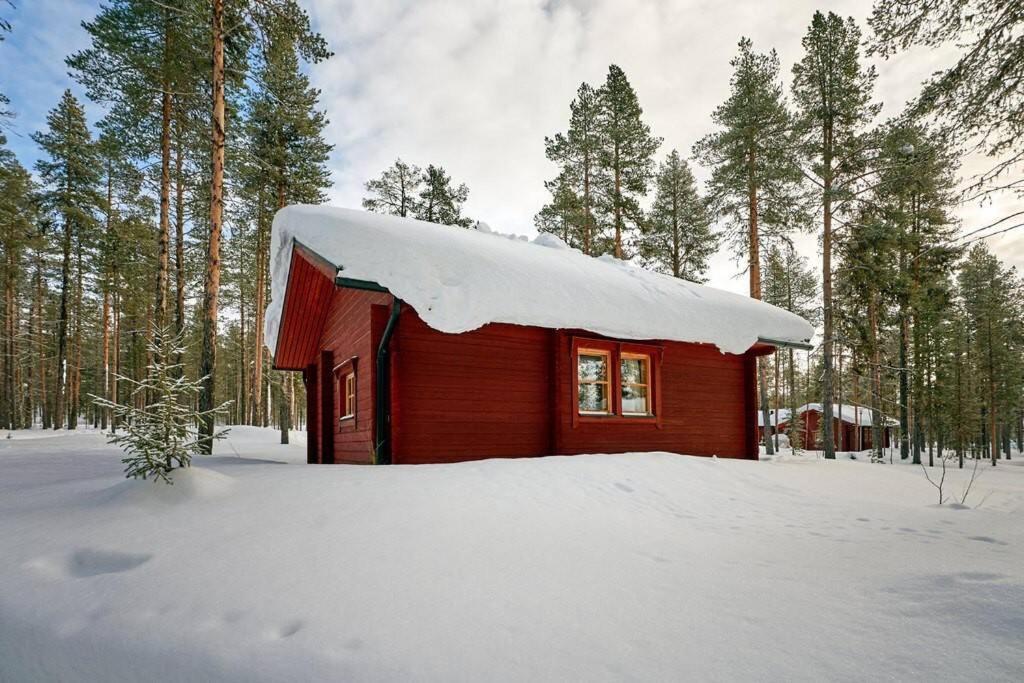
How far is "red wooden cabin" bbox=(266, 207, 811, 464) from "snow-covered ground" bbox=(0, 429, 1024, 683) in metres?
2.29

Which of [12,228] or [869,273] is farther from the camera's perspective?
[12,228]

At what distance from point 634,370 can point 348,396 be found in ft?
17.7

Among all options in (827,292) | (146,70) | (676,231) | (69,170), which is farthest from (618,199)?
(69,170)

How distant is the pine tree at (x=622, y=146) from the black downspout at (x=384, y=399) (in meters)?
14.0

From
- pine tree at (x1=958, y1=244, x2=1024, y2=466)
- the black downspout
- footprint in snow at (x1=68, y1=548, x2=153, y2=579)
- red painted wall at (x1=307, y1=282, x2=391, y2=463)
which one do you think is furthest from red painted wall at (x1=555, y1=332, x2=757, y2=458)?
pine tree at (x1=958, y1=244, x2=1024, y2=466)

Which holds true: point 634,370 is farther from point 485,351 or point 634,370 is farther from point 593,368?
point 485,351

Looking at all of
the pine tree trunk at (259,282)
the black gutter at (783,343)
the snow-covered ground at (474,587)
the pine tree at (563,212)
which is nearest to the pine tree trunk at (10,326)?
the pine tree trunk at (259,282)

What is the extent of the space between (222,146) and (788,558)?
11.4 metres

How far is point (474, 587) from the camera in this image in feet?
9.54

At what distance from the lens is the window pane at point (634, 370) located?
936 centimetres

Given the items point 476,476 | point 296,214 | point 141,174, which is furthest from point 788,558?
point 141,174

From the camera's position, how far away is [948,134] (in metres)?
7.52

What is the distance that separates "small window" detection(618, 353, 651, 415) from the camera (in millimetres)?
9273

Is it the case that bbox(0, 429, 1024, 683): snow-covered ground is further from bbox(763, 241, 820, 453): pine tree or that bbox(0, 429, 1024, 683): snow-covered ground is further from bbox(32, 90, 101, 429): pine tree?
bbox(763, 241, 820, 453): pine tree
